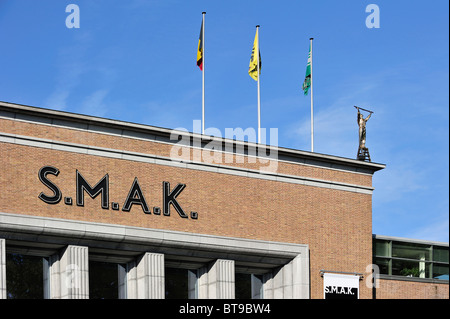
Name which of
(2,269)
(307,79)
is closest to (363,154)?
(307,79)

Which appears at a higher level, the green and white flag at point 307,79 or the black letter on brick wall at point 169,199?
the green and white flag at point 307,79

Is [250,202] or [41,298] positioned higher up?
[250,202]

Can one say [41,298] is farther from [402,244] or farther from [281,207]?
[402,244]

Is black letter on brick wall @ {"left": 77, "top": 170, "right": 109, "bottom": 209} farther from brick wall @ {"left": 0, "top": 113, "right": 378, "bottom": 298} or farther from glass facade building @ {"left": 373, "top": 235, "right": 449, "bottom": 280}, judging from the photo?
glass facade building @ {"left": 373, "top": 235, "right": 449, "bottom": 280}

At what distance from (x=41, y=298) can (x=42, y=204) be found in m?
3.82

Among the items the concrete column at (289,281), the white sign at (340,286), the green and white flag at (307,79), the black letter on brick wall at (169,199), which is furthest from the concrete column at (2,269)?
the green and white flag at (307,79)

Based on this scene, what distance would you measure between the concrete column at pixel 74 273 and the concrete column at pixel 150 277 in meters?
2.55

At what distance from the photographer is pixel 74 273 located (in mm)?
42125

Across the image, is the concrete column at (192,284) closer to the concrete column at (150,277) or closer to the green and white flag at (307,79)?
the concrete column at (150,277)

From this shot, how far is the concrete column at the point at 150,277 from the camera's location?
43.6 metres

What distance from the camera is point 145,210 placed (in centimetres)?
4372
